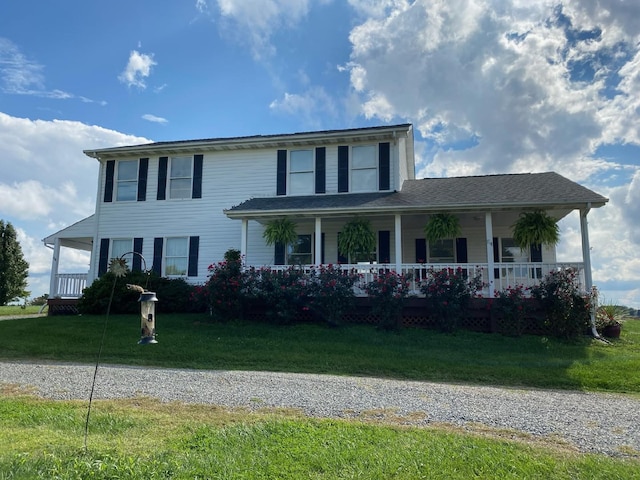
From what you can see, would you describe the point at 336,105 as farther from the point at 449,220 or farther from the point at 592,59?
the point at 592,59

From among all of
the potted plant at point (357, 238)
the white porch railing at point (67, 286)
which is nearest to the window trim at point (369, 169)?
the potted plant at point (357, 238)

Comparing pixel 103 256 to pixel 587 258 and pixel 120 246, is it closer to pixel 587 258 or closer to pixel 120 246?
pixel 120 246

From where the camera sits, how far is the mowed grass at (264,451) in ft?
12.6

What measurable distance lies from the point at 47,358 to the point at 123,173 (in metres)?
10.1

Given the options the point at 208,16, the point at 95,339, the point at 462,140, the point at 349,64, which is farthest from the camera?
the point at 462,140

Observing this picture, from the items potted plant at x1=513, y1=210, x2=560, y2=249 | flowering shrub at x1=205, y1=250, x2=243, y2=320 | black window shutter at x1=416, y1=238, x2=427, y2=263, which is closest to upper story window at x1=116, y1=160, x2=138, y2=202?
flowering shrub at x1=205, y1=250, x2=243, y2=320

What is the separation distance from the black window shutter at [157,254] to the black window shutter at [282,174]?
193 inches

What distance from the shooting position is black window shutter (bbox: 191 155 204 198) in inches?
688

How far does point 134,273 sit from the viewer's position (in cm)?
1554

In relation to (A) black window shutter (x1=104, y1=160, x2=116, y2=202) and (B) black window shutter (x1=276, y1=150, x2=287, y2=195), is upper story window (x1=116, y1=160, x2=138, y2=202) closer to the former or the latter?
(A) black window shutter (x1=104, y1=160, x2=116, y2=202)

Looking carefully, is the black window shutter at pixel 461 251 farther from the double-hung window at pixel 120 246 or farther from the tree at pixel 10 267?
the tree at pixel 10 267

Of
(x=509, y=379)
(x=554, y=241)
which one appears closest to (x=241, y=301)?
(x=509, y=379)

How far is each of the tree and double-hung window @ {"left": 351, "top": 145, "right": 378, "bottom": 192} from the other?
91.5 feet

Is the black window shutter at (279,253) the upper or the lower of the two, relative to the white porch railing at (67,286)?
upper
